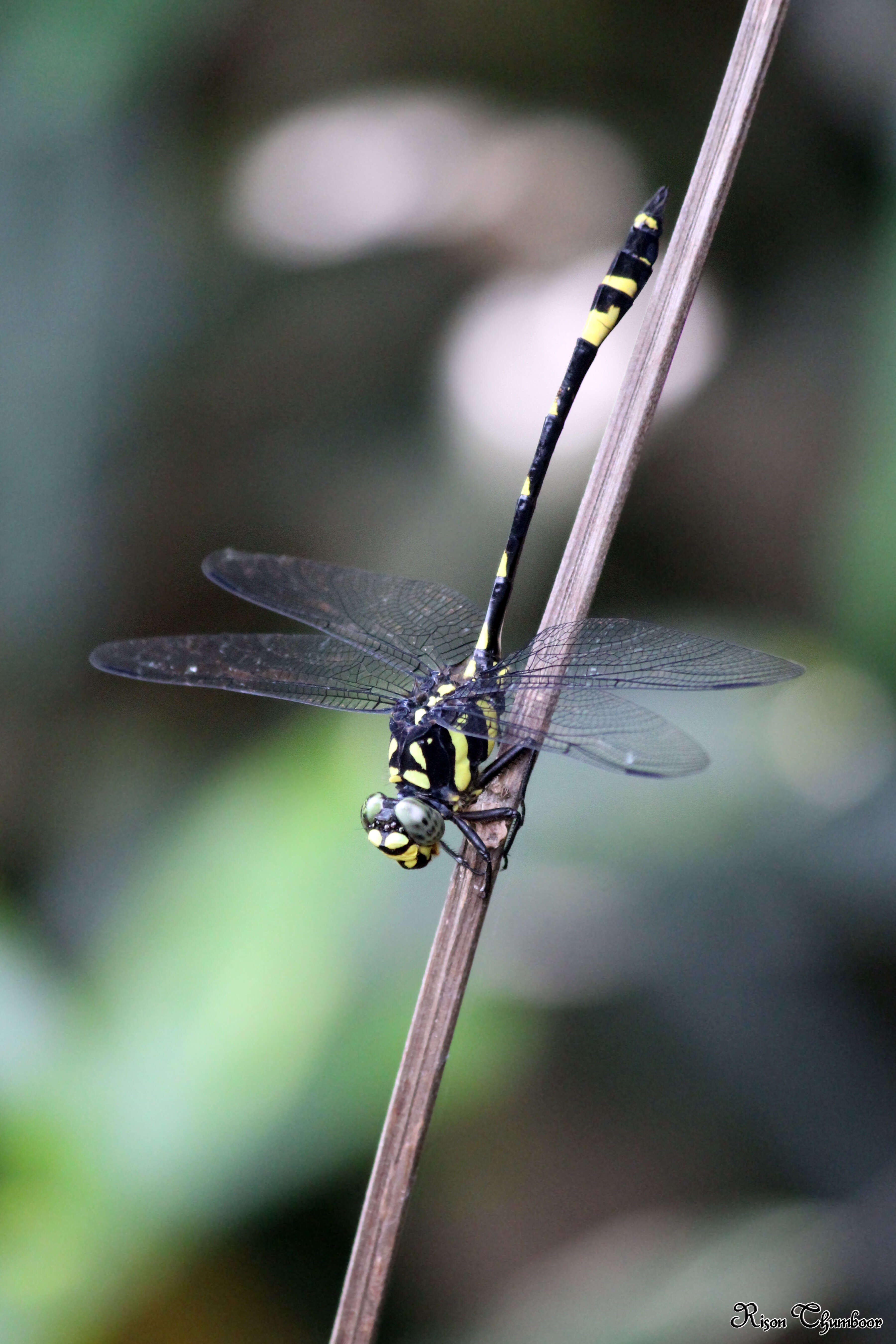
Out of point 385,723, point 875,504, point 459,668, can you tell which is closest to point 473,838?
point 459,668

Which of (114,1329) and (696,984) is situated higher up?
(696,984)

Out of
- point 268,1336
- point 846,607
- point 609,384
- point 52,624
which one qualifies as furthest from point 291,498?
point 268,1336

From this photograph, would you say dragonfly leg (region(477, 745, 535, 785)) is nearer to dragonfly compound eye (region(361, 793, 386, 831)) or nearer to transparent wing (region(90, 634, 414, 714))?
dragonfly compound eye (region(361, 793, 386, 831))

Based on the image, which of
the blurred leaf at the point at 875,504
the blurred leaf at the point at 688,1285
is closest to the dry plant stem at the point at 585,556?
the blurred leaf at the point at 688,1285

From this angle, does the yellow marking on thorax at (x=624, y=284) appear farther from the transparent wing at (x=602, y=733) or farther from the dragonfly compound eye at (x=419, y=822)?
the dragonfly compound eye at (x=419, y=822)

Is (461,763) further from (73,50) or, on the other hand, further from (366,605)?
(73,50)

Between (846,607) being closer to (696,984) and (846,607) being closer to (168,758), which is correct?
(696,984)
